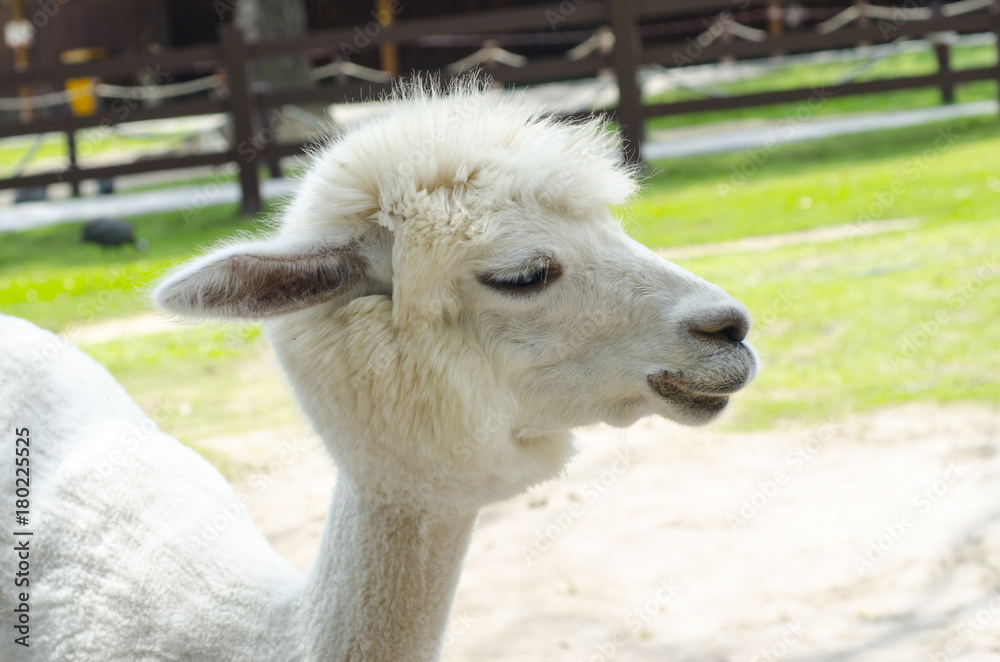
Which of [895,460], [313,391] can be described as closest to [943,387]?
[895,460]

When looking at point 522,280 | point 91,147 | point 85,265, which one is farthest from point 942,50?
point 91,147

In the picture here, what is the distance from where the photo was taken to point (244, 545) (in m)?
2.48

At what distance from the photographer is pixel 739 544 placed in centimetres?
422

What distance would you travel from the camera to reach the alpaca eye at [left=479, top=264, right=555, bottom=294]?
2.04 m

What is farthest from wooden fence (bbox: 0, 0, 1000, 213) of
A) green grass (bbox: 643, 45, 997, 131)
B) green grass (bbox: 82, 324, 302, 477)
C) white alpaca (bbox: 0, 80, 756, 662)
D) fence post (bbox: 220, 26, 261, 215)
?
white alpaca (bbox: 0, 80, 756, 662)

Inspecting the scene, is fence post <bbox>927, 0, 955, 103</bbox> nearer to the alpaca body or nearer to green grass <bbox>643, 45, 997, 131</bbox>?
green grass <bbox>643, 45, 997, 131</bbox>

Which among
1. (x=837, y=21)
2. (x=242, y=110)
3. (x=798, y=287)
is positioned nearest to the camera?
(x=798, y=287)

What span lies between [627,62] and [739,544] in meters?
8.80

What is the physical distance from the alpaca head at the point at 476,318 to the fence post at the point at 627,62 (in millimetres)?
9986

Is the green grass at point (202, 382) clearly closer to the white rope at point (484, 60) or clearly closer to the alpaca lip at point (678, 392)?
the alpaca lip at point (678, 392)

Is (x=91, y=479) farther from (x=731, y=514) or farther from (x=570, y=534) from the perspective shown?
(x=731, y=514)

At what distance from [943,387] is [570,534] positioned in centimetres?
246

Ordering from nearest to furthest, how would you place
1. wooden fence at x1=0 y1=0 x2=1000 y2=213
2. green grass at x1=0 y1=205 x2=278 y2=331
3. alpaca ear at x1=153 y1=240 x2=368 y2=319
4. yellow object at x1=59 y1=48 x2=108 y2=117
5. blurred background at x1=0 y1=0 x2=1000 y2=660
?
alpaca ear at x1=153 y1=240 x2=368 y2=319 → blurred background at x1=0 y1=0 x2=1000 y2=660 → green grass at x1=0 y1=205 x2=278 y2=331 → wooden fence at x1=0 y1=0 x2=1000 y2=213 → yellow object at x1=59 y1=48 x2=108 y2=117

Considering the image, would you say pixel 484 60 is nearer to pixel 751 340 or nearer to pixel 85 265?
pixel 85 265
